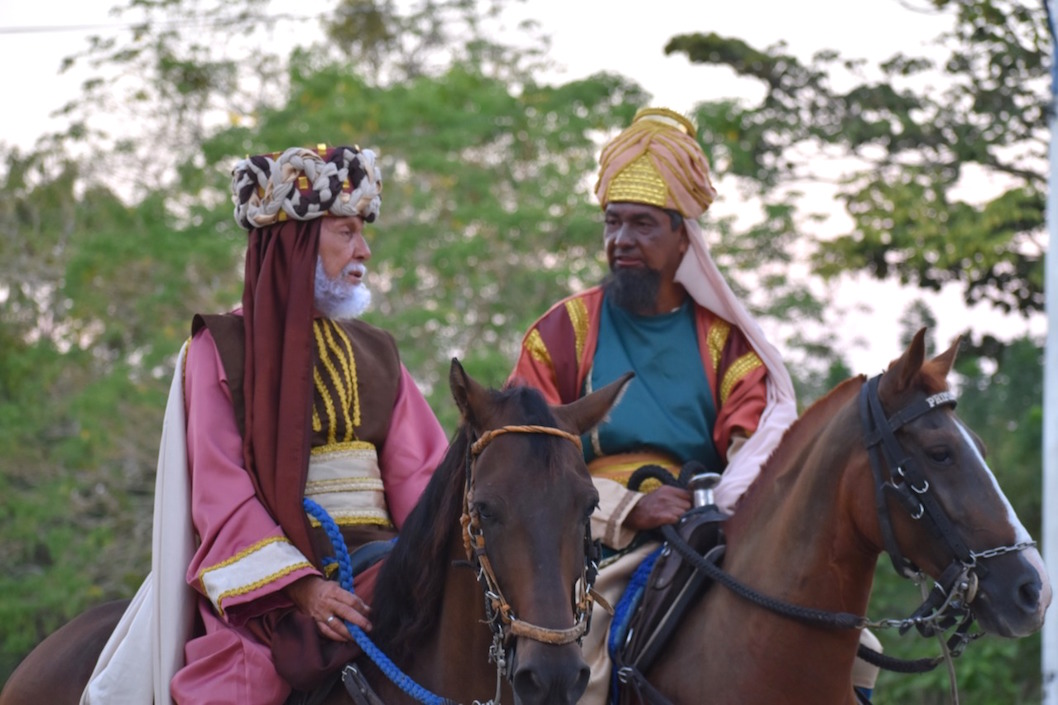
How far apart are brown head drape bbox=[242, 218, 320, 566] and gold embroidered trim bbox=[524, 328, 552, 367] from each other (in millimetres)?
1144

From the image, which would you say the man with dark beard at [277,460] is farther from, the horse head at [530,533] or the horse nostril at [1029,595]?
the horse nostril at [1029,595]

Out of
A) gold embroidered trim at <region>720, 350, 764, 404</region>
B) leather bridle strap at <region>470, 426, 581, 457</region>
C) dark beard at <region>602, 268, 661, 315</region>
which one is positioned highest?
dark beard at <region>602, 268, 661, 315</region>

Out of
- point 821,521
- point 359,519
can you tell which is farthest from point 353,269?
point 821,521

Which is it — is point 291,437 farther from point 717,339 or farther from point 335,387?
point 717,339

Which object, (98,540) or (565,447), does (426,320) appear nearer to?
(98,540)

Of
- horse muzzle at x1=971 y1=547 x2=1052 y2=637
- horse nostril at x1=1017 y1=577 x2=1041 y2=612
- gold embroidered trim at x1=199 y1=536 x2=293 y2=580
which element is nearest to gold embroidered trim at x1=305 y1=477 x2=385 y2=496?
gold embroidered trim at x1=199 y1=536 x2=293 y2=580

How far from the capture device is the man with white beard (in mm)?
3961

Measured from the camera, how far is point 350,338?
182 inches

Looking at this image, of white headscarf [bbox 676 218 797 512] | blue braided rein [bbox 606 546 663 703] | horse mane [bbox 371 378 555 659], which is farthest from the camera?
white headscarf [bbox 676 218 797 512]

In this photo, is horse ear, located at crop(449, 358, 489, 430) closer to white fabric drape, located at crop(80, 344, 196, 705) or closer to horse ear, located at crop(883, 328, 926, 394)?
white fabric drape, located at crop(80, 344, 196, 705)

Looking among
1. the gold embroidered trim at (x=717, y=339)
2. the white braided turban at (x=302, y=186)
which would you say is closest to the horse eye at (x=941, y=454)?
the gold embroidered trim at (x=717, y=339)

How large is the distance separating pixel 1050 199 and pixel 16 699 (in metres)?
7.29

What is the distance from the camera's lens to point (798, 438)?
4480 millimetres

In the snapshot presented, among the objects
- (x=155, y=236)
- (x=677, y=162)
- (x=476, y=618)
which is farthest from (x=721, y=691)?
(x=155, y=236)
